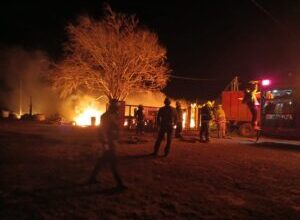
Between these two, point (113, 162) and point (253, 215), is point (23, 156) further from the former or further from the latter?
point (253, 215)

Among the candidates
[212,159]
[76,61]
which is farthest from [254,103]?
[76,61]

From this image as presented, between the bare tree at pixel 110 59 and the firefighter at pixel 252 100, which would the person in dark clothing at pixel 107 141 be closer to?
the firefighter at pixel 252 100

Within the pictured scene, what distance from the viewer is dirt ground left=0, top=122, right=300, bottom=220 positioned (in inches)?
211

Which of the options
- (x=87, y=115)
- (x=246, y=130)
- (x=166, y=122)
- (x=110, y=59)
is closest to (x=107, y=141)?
(x=166, y=122)

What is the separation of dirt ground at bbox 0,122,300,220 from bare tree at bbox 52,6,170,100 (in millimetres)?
20346

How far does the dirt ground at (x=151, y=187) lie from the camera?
536cm

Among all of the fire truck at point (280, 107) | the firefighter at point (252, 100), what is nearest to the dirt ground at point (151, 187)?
the fire truck at point (280, 107)

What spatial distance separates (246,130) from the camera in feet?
69.7

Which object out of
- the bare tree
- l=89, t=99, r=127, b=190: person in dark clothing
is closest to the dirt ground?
l=89, t=99, r=127, b=190: person in dark clothing

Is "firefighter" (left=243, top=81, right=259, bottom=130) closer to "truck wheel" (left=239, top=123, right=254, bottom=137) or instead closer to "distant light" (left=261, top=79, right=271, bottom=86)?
"distant light" (left=261, top=79, right=271, bottom=86)

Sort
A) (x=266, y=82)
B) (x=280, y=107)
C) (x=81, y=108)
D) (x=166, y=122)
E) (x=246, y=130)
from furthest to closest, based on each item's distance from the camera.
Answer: (x=81, y=108), (x=246, y=130), (x=266, y=82), (x=280, y=107), (x=166, y=122)

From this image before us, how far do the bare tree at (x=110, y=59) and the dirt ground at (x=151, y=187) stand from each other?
20.3 meters

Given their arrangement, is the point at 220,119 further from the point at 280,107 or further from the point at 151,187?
the point at 151,187

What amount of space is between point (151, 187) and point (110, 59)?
25.5 metres
